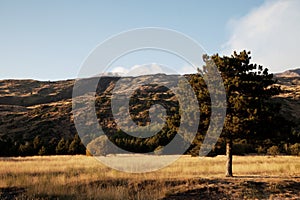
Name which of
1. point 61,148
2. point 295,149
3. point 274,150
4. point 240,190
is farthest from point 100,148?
point 295,149

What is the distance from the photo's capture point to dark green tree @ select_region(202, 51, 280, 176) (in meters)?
18.4

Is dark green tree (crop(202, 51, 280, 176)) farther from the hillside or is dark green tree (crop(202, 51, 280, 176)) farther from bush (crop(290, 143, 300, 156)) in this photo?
the hillside

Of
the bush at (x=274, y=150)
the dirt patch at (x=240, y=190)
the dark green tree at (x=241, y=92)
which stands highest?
the dark green tree at (x=241, y=92)

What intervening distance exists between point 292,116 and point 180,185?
85.4 m

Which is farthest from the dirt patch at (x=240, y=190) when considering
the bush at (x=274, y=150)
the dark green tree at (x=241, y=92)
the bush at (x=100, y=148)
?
the bush at (x=274, y=150)

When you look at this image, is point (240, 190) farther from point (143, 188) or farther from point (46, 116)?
point (46, 116)

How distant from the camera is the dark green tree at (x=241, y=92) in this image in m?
18.4

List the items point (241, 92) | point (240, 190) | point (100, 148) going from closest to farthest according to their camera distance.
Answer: point (240, 190), point (241, 92), point (100, 148)

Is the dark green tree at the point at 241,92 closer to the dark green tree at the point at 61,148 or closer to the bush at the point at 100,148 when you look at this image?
the bush at the point at 100,148

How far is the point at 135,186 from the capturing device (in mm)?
16672

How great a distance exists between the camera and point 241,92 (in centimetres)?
1991

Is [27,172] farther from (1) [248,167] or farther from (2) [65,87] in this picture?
(2) [65,87]

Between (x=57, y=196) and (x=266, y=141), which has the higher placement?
(x=266, y=141)

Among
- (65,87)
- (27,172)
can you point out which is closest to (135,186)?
(27,172)
